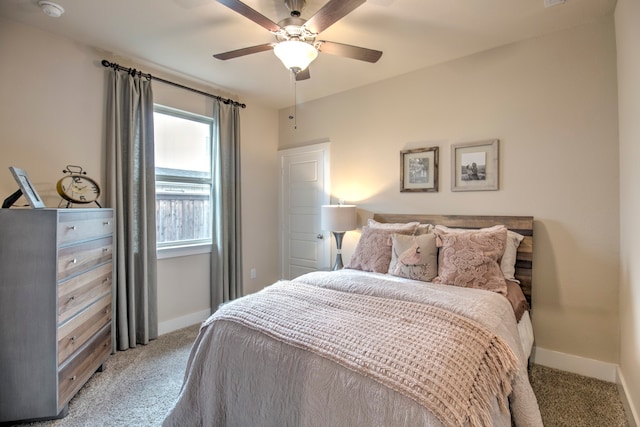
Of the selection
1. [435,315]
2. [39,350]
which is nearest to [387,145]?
[435,315]

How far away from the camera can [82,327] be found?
2.11 metres

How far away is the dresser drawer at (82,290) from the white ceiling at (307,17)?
185 cm

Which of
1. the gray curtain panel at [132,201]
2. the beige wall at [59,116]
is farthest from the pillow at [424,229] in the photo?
the gray curtain panel at [132,201]

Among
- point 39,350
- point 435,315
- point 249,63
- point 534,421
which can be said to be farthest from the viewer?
point 249,63

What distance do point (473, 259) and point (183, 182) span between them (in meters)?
2.94

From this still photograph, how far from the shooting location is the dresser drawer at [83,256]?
1.90 metres

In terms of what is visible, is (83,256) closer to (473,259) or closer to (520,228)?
(473,259)

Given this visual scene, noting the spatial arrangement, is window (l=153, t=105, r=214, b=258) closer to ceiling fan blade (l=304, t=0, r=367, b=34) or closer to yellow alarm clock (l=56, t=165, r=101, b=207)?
yellow alarm clock (l=56, t=165, r=101, b=207)

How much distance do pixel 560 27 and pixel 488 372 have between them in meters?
2.63

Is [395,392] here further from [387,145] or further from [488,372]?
[387,145]

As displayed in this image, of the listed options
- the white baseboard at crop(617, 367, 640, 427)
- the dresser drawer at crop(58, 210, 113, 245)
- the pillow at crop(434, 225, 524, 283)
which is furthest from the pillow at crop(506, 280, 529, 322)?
the dresser drawer at crop(58, 210, 113, 245)

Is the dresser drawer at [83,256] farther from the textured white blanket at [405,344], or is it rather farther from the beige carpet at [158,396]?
the textured white blanket at [405,344]

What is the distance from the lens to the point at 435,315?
152cm

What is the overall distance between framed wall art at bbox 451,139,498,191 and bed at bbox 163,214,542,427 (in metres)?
0.71
